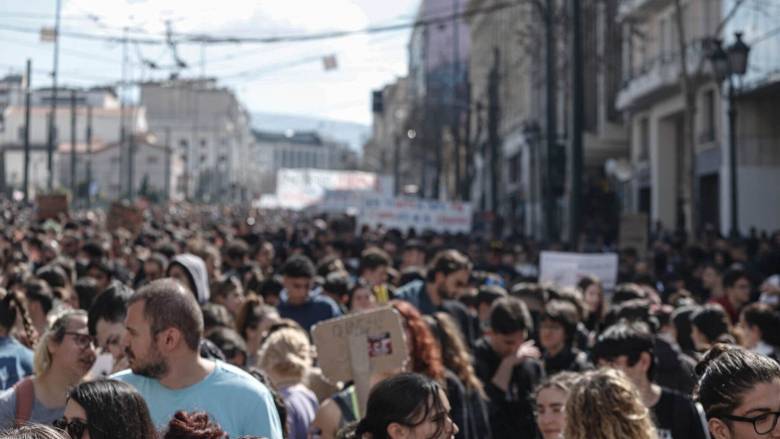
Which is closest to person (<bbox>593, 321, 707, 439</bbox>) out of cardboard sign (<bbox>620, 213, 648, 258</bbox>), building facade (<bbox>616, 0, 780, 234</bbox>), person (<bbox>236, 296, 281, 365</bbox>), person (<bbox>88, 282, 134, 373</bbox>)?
person (<bbox>88, 282, 134, 373</bbox>)

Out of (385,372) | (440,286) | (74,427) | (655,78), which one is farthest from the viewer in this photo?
(655,78)

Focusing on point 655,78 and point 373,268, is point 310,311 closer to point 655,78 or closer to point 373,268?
point 373,268

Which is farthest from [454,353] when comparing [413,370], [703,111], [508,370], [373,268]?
[703,111]

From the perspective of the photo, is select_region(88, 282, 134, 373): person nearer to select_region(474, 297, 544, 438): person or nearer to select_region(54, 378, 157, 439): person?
select_region(474, 297, 544, 438): person

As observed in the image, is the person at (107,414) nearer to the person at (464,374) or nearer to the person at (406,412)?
the person at (406,412)

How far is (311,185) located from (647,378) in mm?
44513

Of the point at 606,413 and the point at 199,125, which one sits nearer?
the point at 606,413

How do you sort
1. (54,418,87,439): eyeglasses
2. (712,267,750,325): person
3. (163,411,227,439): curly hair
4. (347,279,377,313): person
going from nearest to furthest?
(54,418,87,439): eyeglasses
(163,411,227,439): curly hair
(347,279,377,313): person
(712,267,750,325): person

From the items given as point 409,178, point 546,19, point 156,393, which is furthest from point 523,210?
point 156,393

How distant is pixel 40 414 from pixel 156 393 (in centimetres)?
101

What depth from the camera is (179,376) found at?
204 inches

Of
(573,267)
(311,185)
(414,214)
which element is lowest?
(573,267)

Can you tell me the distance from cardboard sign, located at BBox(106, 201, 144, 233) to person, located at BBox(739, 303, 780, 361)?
2320 cm

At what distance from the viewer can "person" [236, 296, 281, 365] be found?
28.9ft
